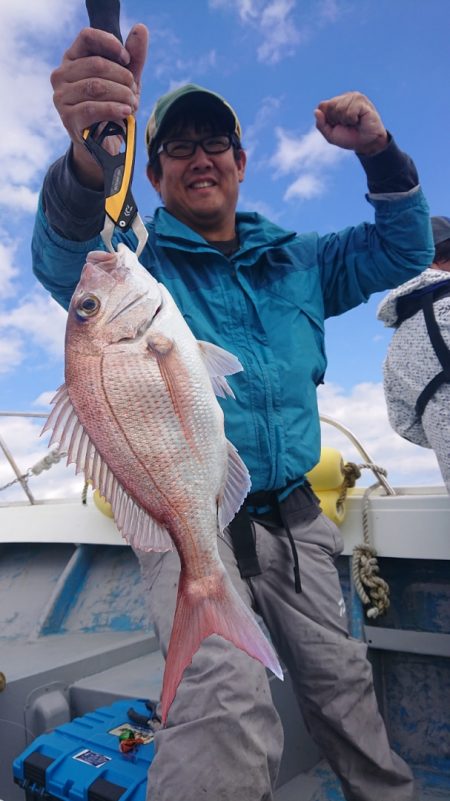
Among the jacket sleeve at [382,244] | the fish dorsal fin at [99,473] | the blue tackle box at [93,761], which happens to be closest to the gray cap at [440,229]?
the jacket sleeve at [382,244]

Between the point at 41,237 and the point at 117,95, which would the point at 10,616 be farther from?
the point at 117,95

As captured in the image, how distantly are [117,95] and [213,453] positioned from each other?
93cm

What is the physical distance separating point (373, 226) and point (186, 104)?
0.90 metres

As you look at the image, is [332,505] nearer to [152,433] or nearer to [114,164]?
[152,433]

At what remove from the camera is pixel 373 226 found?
2516mm

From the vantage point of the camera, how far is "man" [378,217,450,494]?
111 inches

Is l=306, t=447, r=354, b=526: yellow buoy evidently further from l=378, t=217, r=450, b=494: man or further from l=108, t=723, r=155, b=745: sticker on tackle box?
l=108, t=723, r=155, b=745: sticker on tackle box

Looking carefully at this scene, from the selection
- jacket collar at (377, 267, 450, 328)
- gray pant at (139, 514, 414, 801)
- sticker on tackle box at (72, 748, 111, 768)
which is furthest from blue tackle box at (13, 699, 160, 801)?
jacket collar at (377, 267, 450, 328)

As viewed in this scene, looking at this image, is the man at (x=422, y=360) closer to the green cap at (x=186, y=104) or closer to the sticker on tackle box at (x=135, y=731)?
the green cap at (x=186, y=104)

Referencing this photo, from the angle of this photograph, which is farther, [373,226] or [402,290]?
[402,290]

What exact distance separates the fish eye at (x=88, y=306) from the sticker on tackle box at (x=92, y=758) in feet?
5.11

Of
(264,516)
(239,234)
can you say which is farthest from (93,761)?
(239,234)

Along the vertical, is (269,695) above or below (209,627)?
below

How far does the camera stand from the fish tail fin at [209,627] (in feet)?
4.34
